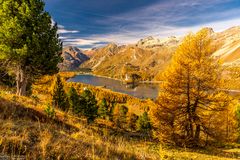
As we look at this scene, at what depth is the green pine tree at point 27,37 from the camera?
19047mm

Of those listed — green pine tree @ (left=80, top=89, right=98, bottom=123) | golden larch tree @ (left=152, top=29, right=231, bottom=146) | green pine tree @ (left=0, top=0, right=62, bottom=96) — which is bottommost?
green pine tree @ (left=80, top=89, right=98, bottom=123)

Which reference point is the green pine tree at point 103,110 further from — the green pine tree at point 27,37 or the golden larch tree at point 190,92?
the green pine tree at point 27,37

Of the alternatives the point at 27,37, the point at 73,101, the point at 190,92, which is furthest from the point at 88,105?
the point at 27,37

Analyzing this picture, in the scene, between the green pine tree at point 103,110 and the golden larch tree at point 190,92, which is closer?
the golden larch tree at point 190,92

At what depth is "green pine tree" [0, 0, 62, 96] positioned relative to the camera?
1905cm

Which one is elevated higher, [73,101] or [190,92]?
[190,92]

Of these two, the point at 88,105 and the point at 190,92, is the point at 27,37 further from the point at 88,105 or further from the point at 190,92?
the point at 88,105

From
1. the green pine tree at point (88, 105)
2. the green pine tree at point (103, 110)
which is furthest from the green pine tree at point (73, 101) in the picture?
the green pine tree at point (103, 110)

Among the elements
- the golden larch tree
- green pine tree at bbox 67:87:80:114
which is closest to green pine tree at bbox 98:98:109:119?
green pine tree at bbox 67:87:80:114

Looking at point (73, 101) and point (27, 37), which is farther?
point (73, 101)

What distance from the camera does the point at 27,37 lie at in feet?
63.0

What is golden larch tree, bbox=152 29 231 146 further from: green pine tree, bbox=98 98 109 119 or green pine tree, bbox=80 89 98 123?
green pine tree, bbox=98 98 109 119

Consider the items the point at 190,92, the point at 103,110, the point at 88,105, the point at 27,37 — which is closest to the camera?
the point at 27,37

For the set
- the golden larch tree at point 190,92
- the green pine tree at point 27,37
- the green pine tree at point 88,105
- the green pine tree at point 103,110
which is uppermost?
the green pine tree at point 27,37
